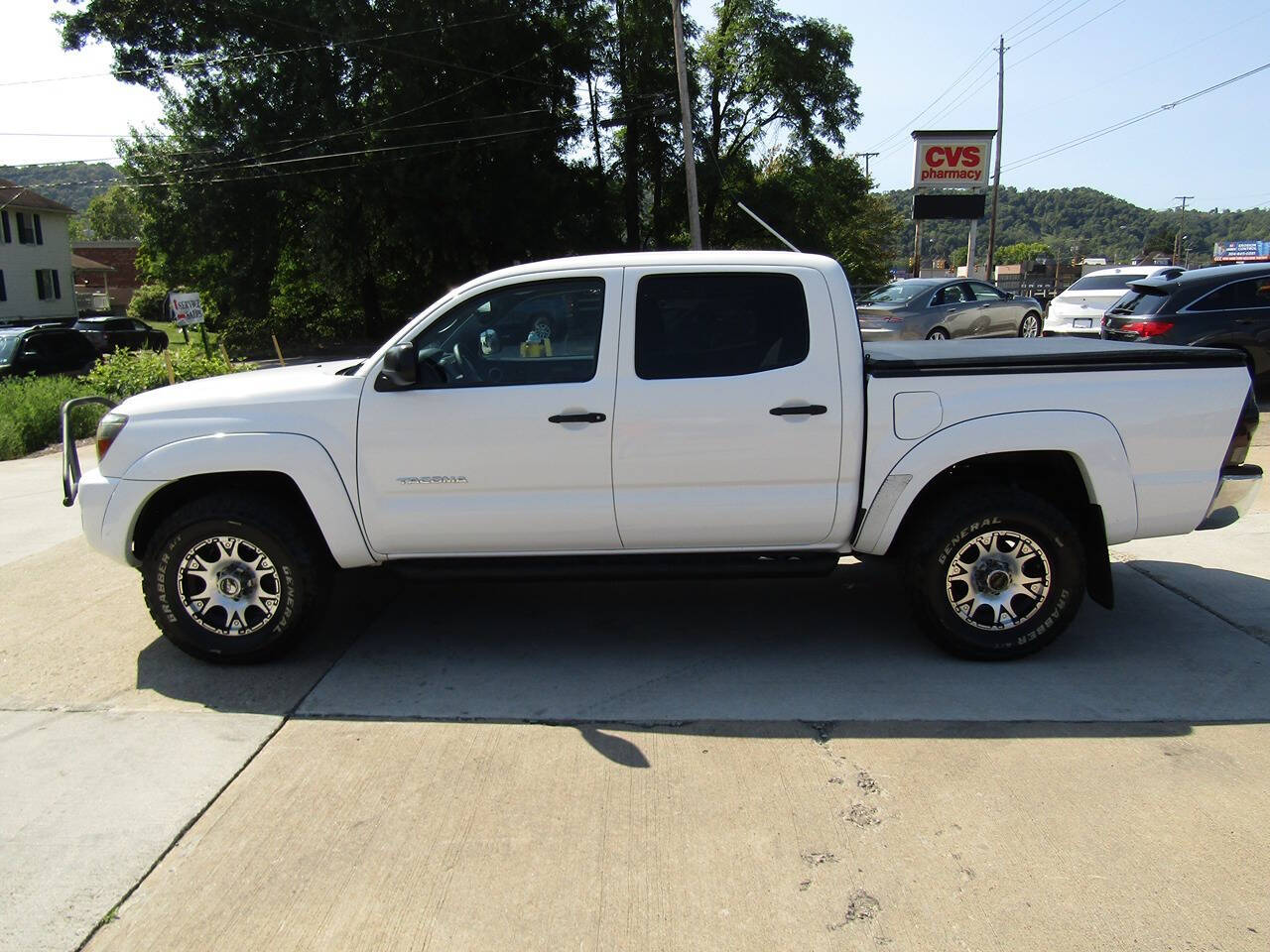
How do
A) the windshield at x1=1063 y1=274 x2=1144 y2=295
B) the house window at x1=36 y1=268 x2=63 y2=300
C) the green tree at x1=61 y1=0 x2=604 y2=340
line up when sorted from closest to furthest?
the windshield at x1=1063 y1=274 x2=1144 y2=295
the green tree at x1=61 y1=0 x2=604 y2=340
the house window at x1=36 y1=268 x2=63 y2=300

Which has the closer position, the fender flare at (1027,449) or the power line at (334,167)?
the fender flare at (1027,449)

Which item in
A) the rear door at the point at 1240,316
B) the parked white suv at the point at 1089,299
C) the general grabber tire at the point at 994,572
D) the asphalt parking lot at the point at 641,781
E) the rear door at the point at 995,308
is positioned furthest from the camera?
the rear door at the point at 995,308

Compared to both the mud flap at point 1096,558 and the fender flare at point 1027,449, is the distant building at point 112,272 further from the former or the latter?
the mud flap at point 1096,558

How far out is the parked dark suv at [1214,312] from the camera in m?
12.4

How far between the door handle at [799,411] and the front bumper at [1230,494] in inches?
77.2

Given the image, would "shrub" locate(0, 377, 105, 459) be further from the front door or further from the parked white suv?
the parked white suv

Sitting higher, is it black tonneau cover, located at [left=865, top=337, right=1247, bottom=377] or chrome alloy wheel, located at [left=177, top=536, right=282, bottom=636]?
black tonneau cover, located at [left=865, top=337, right=1247, bottom=377]

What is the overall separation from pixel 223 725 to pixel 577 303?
8.18 feet

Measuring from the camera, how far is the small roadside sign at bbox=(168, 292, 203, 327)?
57.9ft

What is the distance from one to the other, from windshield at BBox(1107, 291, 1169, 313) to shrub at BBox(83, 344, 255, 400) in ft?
43.2

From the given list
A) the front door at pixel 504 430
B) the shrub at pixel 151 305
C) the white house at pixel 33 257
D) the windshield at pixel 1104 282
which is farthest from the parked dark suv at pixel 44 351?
the shrub at pixel 151 305

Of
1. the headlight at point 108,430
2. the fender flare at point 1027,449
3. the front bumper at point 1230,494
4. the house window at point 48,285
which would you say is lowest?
the front bumper at point 1230,494

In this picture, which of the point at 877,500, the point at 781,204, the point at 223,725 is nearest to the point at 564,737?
the point at 223,725

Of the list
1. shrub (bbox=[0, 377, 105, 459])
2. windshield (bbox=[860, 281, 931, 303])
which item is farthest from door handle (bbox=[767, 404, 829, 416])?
windshield (bbox=[860, 281, 931, 303])
